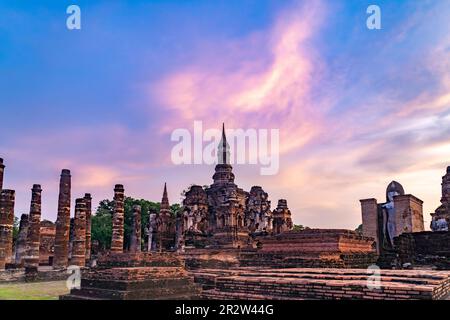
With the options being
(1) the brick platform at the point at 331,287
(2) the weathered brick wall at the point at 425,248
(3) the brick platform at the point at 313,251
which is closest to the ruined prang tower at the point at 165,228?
(3) the brick platform at the point at 313,251

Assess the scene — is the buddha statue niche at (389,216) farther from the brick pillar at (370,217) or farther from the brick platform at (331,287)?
the brick platform at (331,287)

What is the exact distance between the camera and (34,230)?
77.5 feet

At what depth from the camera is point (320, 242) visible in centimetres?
1642

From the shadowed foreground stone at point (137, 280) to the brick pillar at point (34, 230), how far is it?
13103 mm

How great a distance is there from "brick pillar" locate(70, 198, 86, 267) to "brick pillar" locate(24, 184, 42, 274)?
7.69 feet

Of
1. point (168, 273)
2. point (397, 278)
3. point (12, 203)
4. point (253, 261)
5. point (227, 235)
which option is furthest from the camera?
point (227, 235)

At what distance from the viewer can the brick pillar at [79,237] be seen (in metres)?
25.2

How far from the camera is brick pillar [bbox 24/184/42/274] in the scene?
23094 millimetres

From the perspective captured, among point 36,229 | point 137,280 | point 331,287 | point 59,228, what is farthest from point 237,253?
point 331,287

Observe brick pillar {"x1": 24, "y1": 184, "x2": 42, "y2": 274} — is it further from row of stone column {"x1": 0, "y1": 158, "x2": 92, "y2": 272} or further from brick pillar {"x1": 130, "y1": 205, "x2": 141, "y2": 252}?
brick pillar {"x1": 130, "y1": 205, "x2": 141, "y2": 252}
